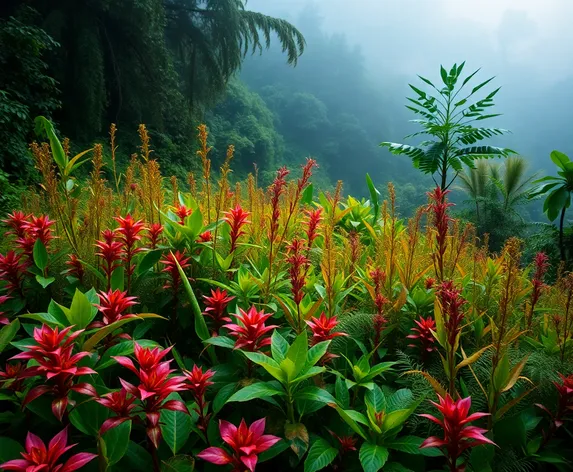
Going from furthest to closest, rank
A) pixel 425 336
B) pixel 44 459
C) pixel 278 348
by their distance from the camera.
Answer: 1. pixel 425 336
2. pixel 278 348
3. pixel 44 459

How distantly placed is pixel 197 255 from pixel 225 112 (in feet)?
65.5

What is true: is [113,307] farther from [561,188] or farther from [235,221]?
[561,188]

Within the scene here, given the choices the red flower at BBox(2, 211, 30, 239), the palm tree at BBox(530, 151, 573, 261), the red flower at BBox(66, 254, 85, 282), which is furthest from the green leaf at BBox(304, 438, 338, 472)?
the palm tree at BBox(530, 151, 573, 261)

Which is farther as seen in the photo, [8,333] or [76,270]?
[76,270]

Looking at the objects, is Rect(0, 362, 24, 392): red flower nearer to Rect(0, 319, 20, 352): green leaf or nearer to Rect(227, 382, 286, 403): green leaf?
Rect(0, 319, 20, 352): green leaf

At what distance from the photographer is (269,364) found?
1.81 feet

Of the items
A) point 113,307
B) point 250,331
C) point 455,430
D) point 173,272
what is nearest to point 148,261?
point 173,272

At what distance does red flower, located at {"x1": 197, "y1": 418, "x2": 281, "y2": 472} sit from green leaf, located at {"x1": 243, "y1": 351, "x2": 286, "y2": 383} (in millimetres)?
78

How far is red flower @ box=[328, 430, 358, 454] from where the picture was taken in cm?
55

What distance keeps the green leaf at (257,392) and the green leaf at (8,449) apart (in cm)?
29

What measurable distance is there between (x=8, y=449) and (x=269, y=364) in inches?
14.4

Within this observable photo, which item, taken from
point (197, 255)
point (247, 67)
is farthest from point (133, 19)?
point (247, 67)

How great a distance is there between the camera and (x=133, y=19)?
6.04 meters

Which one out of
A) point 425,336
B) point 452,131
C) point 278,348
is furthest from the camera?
point 452,131
